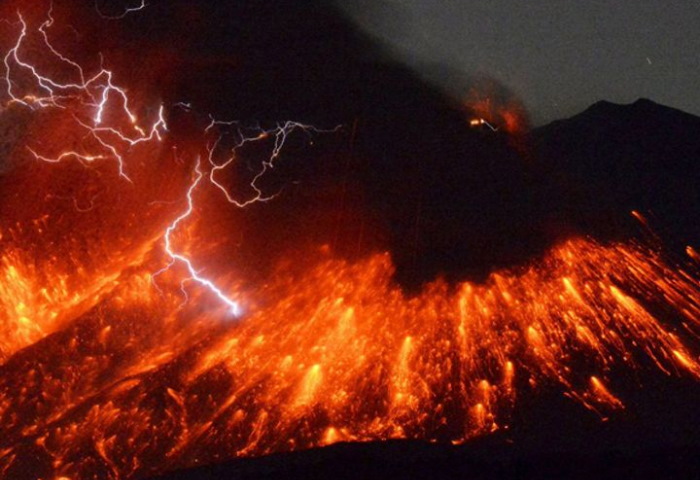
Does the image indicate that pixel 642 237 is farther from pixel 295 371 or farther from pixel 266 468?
pixel 266 468

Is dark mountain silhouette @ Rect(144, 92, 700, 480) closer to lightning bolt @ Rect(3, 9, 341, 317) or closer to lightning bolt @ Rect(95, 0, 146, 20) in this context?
lightning bolt @ Rect(3, 9, 341, 317)

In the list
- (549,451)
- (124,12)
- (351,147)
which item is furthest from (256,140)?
(549,451)

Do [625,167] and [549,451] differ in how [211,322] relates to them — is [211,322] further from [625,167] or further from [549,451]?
[625,167]

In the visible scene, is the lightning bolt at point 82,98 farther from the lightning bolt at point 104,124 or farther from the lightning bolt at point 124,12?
the lightning bolt at point 124,12

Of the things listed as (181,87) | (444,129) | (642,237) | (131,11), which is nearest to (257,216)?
(181,87)

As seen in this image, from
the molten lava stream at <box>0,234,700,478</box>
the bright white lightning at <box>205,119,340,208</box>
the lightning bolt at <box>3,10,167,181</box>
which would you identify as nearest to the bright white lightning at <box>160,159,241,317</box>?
the molten lava stream at <box>0,234,700,478</box>

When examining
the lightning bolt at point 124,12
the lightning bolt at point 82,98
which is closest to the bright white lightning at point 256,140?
the lightning bolt at point 82,98
